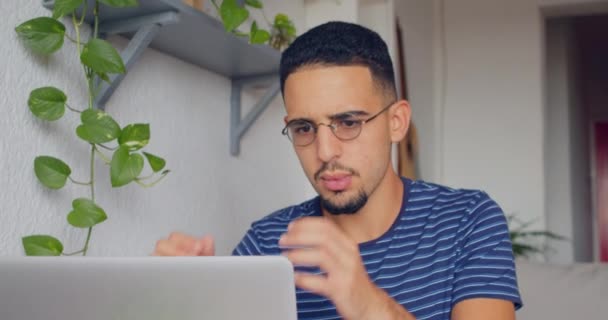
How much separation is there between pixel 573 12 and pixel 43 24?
3.53 m

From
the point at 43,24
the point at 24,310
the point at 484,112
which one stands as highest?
the point at 43,24

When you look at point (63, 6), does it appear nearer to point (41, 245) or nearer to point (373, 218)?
point (41, 245)

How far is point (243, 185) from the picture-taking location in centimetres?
177

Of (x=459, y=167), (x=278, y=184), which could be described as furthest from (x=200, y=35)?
(x=459, y=167)

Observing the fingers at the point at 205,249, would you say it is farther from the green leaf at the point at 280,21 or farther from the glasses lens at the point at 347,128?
the green leaf at the point at 280,21

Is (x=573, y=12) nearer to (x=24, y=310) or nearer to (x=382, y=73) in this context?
(x=382, y=73)

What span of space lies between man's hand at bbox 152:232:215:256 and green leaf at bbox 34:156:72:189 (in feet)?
0.72

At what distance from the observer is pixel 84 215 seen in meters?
1.07

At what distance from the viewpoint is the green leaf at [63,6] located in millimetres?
1009

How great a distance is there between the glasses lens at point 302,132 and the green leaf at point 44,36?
402mm

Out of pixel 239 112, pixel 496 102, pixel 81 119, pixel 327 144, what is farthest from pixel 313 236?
pixel 496 102

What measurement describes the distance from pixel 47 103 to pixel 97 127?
83 mm

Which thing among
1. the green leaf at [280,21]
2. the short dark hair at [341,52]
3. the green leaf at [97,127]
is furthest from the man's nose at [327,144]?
the green leaf at [280,21]

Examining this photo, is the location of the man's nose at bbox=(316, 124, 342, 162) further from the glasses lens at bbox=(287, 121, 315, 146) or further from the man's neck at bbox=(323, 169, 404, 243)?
the man's neck at bbox=(323, 169, 404, 243)
